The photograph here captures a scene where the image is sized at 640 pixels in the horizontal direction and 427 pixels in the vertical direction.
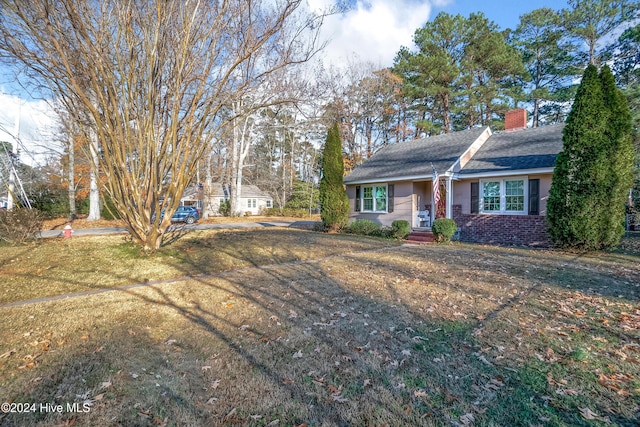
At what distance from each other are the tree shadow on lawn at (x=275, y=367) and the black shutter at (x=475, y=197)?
9.18 meters

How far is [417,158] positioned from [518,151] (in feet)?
14.5

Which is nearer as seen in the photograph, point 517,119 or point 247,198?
point 517,119

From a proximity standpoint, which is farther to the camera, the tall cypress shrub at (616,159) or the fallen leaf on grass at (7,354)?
the tall cypress shrub at (616,159)

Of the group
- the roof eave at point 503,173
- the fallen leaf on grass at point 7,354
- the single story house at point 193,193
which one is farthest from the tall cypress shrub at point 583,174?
the single story house at point 193,193

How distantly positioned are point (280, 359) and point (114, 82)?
782 centimetres

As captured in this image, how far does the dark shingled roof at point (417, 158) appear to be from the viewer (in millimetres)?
14242

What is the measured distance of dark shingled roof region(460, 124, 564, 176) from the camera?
38.9ft

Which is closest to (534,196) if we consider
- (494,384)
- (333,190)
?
(333,190)

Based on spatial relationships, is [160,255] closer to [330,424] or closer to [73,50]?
[73,50]

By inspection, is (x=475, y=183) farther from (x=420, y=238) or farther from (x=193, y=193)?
(x=193, y=193)

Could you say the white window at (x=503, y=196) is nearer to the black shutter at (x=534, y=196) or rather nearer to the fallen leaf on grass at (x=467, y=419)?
the black shutter at (x=534, y=196)

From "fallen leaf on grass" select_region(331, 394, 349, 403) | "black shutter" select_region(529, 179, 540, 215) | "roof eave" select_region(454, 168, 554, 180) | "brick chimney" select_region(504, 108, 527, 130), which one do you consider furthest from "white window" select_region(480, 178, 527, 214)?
"fallen leaf on grass" select_region(331, 394, 349, 403)

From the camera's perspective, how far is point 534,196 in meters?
11.6

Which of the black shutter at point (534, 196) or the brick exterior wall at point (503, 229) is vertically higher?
the black shutter at point (534, 196)
